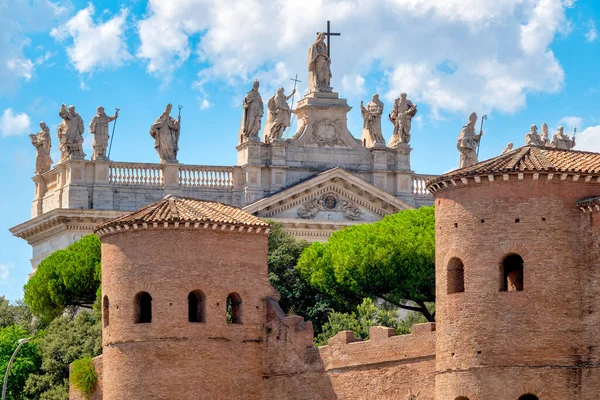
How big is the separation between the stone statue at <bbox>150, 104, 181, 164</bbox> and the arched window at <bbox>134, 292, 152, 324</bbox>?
36416 millimetres

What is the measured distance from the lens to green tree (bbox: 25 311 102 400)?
80.6 meters

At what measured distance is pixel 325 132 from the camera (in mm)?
106250

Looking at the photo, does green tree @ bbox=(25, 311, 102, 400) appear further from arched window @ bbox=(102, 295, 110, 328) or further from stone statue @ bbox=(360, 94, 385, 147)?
stone statue @ bbox=(360, 94, 385, 147)

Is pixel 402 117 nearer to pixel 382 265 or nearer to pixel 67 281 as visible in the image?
pixel 67 281

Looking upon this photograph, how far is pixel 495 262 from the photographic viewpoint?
57438 millimetres

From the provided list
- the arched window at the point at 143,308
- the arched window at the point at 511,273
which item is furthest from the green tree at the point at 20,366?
the arched window at the point at 511,273

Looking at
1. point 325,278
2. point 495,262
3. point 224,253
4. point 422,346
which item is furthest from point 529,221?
point 325,278

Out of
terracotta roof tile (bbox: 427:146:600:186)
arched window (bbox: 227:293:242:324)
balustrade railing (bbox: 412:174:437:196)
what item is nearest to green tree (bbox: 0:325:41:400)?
arched window (bbox: 227:293:242:324)

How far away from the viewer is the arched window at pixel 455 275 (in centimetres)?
5847

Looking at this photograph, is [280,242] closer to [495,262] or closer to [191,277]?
[191,277]

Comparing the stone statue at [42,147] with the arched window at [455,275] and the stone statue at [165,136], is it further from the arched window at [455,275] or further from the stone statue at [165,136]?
the arched window at [455,275]

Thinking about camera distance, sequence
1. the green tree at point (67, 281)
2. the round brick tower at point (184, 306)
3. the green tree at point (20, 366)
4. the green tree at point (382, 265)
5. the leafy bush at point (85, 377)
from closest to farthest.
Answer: the round brick tower at point (184, 306) → the leafy bush at point (85, 377) → the green tree at point (382, 265) → the green tree at point (20, 366) → the green tree at point (67, 281)

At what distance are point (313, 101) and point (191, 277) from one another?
40.0 meters

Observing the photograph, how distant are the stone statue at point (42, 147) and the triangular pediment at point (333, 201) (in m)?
10.5
